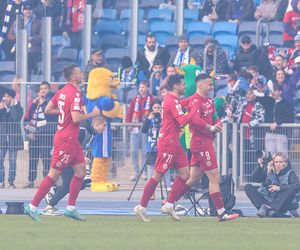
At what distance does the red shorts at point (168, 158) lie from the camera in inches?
744

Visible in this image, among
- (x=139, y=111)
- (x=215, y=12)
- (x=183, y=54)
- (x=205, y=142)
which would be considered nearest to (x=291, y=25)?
(x=215, y=12)

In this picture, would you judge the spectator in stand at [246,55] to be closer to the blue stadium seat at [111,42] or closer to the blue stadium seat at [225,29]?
the blue stadium seat at [225,29]

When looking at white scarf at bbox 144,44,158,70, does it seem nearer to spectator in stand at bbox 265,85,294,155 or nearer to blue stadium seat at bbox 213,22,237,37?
blue stadium seat at bbox 213,22,237,37

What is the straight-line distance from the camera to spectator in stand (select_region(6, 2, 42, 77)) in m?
30.5

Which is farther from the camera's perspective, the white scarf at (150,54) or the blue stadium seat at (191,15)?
the blue stadium seat at (191,15)

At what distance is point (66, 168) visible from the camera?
20203mm

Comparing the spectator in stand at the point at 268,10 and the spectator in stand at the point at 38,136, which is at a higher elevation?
the spectator in stand at the point at 268,10

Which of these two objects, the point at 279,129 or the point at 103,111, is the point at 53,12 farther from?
the point at 279,129

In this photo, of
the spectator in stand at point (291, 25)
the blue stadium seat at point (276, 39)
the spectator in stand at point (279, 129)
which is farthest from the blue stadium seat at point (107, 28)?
the spectator in stand at point (279, 129)

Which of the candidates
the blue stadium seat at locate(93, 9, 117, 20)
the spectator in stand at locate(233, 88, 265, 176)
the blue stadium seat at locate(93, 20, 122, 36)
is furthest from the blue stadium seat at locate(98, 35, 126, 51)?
the spectator in stand at locate(233, 88, 265, 176)

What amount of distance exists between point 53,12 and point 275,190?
12.5m

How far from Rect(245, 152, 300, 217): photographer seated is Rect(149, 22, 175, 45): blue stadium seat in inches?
449

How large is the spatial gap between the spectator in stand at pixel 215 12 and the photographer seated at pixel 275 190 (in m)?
11.6

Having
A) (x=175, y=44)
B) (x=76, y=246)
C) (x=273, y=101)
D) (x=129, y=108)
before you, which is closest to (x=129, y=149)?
(x=129, y=108)
